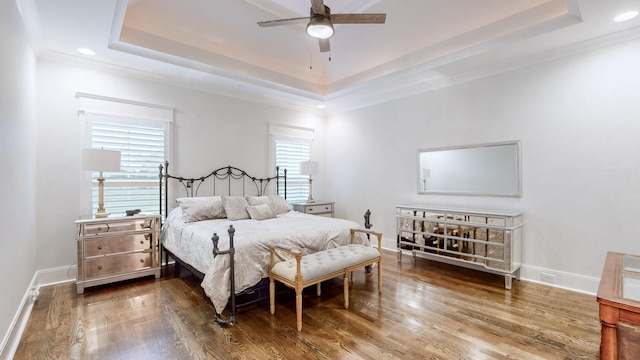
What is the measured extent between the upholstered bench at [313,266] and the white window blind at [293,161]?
2829 mm

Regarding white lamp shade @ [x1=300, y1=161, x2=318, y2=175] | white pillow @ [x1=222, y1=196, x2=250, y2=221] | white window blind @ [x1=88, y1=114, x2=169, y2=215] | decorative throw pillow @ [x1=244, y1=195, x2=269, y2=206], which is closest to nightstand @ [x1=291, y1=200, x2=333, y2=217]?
white lamp shade @ [x1=300, y1=161, x2=318, y2=175]

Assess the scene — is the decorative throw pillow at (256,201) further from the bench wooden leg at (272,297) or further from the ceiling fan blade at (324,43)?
the ceiling fan blade at (324,43)

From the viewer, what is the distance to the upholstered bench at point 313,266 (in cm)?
262

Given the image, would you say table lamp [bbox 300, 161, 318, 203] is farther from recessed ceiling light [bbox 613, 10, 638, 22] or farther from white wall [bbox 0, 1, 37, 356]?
recessed ceiling light [bbox 613, 10, 638, 22]

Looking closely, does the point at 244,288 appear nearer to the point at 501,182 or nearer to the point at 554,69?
the point at 501,182

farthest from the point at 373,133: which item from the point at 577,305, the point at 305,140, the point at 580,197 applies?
the point at 577,305

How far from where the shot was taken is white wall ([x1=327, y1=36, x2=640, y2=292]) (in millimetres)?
3170

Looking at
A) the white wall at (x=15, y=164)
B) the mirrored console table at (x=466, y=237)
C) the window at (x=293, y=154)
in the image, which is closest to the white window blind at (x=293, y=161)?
the window at (x=293, y=154)

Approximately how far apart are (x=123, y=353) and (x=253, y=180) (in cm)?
348

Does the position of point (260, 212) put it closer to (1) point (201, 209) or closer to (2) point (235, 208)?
(2) point (235, 208)

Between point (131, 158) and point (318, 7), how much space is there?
3366mm

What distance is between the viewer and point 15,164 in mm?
2512

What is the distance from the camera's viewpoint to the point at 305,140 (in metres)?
6.25

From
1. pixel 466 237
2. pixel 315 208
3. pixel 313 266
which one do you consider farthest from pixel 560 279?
pixel 315 208
